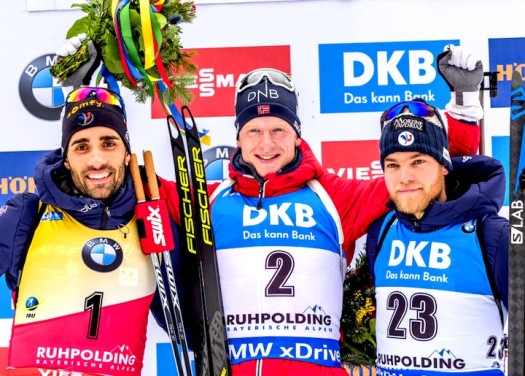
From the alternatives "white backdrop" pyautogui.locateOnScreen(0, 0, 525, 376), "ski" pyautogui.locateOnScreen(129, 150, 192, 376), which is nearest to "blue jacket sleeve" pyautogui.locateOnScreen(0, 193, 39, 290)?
"ski" pyautogui.locateOnScreen(129, 150, 192, 376)

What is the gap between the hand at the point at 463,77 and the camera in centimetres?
361

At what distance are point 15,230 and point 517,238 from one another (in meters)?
2.00

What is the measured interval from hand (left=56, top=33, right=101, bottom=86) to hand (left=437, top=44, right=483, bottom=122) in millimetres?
1479

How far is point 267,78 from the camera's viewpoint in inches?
150

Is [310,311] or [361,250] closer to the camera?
[310,311]

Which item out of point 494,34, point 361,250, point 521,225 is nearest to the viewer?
point 521,225

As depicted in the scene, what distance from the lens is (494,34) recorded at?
452 centimetres

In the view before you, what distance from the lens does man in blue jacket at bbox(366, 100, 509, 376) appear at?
11.0 feet

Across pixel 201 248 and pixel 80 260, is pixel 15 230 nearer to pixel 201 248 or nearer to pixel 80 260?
pixel 80 260

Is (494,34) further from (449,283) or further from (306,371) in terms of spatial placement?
(306,371)

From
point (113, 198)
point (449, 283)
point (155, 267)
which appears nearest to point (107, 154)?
point (113, 198)

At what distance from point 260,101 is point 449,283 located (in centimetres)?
109

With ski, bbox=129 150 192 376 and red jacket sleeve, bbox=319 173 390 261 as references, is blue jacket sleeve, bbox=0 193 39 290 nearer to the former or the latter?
ski, bbox=129 150 192 376

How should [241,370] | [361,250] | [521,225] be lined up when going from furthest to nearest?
[361,250], [241,370], [521,225]
